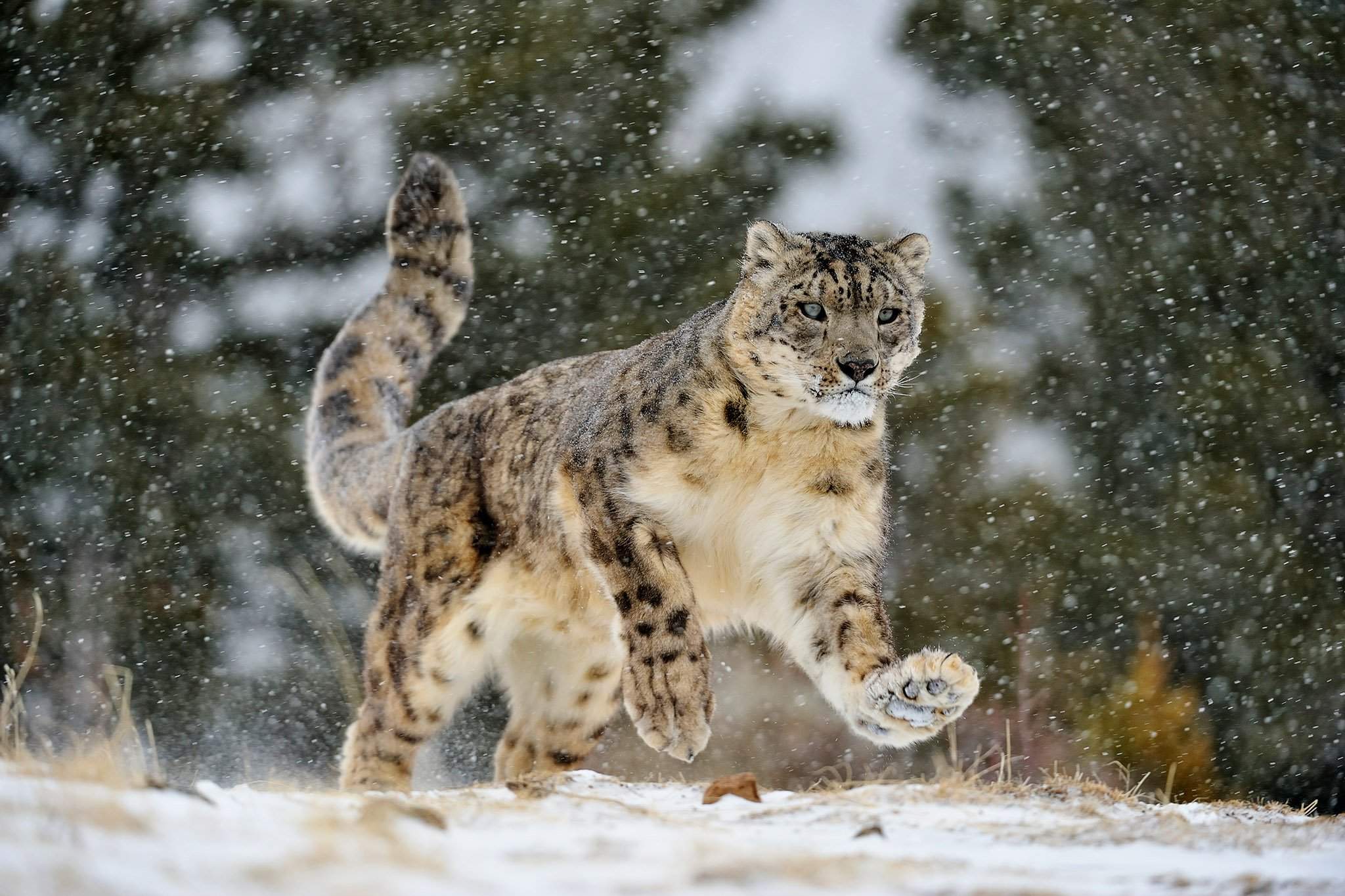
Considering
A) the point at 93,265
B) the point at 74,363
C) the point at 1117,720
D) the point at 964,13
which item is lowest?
the point at 1117,720

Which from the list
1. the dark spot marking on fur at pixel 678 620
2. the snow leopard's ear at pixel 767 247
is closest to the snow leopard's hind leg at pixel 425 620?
the dark spot marking on fur at pixel 678 620

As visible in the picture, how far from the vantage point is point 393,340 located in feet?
25.0

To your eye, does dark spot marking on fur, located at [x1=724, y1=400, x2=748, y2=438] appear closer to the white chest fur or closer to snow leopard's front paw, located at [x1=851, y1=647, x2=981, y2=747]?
the white chest fur

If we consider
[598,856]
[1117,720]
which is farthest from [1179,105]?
[598,856]

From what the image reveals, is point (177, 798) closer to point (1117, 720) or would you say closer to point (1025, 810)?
point (1025, 810)

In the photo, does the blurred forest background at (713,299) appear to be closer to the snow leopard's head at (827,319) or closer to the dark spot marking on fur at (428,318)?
the dark spot marking on fur at (428,318)

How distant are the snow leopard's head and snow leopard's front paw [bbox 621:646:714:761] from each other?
965 mm

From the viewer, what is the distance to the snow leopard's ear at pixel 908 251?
5.73m

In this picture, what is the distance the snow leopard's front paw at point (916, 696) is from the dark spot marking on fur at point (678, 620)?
2.05 feet

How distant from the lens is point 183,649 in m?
13.0

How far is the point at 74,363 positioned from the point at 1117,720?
33.0 ft

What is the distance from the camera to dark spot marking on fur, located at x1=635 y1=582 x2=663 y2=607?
5137 millimetres

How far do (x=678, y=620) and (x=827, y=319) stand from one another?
116cm

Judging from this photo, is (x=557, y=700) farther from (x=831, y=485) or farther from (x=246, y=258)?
(x=246, y=258)
